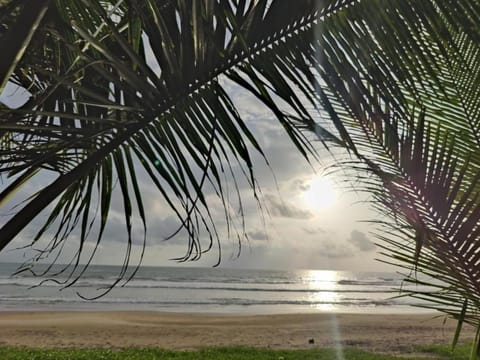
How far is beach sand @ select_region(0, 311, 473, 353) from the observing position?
14039 millimetres

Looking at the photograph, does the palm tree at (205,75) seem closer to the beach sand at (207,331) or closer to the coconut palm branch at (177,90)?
the coconut palm branch at (177,90)

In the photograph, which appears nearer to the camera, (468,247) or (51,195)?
(51,195)

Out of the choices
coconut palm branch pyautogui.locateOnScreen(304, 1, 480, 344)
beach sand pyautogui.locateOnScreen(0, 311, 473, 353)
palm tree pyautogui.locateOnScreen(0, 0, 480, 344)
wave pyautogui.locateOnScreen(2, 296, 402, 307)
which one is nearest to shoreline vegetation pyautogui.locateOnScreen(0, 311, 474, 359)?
beach sand pyautogui.locateOnScreen(0, 311, 473, 353)

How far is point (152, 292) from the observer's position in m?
32.5

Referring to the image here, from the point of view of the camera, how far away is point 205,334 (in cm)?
1593

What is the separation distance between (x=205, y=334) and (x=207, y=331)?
704 millimetres

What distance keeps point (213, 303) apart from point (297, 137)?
27.4 m

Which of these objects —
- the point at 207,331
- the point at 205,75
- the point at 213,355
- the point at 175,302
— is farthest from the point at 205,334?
the point at 205,75

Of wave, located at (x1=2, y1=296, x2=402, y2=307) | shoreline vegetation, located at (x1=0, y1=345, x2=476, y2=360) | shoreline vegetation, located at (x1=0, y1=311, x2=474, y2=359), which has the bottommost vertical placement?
shoreline vegetation, located at (x1=0, y1=345, x2=476, y2=360)

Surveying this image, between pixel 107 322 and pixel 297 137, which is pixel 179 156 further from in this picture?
pixel 107 322

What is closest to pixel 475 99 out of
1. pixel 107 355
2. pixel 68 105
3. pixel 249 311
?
pixel 68 105

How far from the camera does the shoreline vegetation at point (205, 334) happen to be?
1225 centimetres

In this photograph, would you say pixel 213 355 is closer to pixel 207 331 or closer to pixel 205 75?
pixel 207 331

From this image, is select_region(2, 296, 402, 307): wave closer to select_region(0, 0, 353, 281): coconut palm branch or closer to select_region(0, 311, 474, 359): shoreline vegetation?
select_region(0, 311, 474, 359): shoreline vegetation
